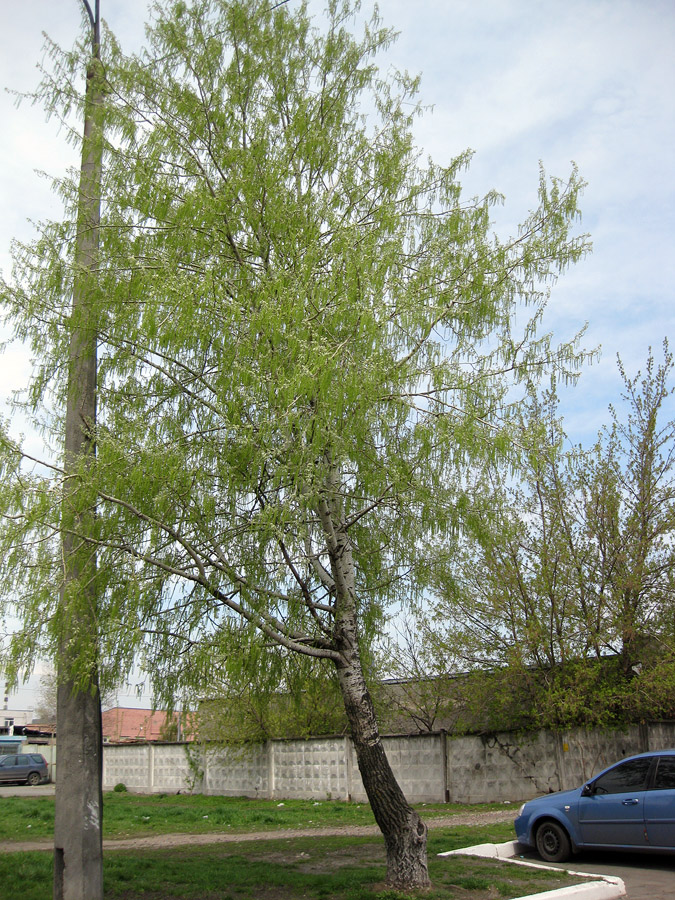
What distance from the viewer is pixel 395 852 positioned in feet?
25.2

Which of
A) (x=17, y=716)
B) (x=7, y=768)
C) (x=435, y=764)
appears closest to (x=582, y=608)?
(x=435, y=764)

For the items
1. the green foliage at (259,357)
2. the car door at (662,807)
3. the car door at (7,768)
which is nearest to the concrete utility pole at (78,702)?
the green foliage at (259,357)

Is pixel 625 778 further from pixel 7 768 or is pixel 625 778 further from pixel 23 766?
pixel 23 766

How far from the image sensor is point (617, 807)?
951cm

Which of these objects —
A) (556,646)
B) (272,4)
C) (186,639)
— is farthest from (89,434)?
(556,646)

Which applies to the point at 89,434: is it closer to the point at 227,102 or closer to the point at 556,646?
the point at 227,102

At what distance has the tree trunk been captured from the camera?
7582 mm

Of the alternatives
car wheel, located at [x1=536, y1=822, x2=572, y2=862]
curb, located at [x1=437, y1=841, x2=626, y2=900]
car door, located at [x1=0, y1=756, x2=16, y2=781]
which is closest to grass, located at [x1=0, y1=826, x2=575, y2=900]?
curb, located at [x1=437, y1=841, x2=626, y2=900]

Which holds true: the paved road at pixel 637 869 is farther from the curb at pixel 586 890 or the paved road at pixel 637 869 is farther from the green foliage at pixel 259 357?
the green foliage at pixel 259 357

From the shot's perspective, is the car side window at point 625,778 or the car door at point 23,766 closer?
the car side window at point 625,778

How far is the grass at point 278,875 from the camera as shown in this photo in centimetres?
A: 746

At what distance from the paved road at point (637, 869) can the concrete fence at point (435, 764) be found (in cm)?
637

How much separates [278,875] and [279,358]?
5.59 m

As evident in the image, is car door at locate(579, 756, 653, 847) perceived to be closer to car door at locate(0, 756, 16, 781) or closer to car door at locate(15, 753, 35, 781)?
car door at locate(0, 756, 16, 781)
